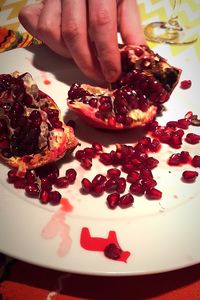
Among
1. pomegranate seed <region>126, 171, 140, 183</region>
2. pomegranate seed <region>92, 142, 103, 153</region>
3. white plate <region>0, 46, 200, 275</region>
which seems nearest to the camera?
white plate <region>0, 46, 200, 275</region>

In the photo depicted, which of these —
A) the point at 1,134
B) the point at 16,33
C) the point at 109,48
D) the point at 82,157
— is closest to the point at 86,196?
the point at 82,157

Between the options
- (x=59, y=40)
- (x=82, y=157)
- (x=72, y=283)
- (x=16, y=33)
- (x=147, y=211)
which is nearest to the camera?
(x=72, y=283)

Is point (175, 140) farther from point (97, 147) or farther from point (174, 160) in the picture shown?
point (97, 147)

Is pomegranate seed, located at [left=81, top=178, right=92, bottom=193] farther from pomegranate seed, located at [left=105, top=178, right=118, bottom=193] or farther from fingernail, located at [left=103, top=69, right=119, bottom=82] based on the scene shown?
fingernail, located at [left=103, top=69, right=119, bottom=82]

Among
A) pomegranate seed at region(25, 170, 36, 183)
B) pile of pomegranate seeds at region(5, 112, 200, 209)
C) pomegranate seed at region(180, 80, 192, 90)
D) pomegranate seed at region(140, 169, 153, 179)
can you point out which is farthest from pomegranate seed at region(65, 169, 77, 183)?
pomegranate seed at region(180, 80, 192, 90)

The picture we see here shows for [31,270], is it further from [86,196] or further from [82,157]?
[82,157]

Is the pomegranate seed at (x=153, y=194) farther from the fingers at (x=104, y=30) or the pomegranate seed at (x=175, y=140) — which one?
the fingers at (x=104, y=30)

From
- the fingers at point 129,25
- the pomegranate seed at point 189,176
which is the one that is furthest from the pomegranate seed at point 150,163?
the fingers at point 129,25

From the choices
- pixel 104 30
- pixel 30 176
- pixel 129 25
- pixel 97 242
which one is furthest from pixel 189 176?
pixel 129 25
